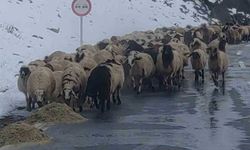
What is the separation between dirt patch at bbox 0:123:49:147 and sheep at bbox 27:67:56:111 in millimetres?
3950

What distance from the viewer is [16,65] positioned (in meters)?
26.4

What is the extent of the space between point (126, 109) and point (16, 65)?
8.39m

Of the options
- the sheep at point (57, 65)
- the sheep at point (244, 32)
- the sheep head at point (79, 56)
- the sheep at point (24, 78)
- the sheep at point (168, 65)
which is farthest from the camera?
the sheep at point (244, 32)

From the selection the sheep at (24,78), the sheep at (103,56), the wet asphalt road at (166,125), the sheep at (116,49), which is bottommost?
the wet asphalt road at (166,125)

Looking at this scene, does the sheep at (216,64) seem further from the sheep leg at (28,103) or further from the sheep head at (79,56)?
the sheep leg at (28,103)

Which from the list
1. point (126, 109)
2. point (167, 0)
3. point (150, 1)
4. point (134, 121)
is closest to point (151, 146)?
point (134, 121)

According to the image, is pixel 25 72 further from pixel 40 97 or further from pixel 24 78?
pixel 40 97

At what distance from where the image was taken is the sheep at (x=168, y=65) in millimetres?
24891

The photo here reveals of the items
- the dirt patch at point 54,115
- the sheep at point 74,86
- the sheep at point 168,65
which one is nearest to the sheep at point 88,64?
the sheep at point 74,86

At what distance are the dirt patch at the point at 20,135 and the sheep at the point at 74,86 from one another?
4.34 meters

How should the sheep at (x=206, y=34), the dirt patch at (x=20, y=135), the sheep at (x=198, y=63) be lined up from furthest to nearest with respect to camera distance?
the sheep at (x=206, y=34) → the sheep at (x=198, y=63) → the dirt patch at (x=20, y=135)

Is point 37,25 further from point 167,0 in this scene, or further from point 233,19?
point 233,19

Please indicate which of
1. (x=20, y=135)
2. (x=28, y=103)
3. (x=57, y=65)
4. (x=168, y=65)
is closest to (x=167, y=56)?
(x=168, y=65)

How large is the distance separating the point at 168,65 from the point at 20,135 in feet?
37.6
